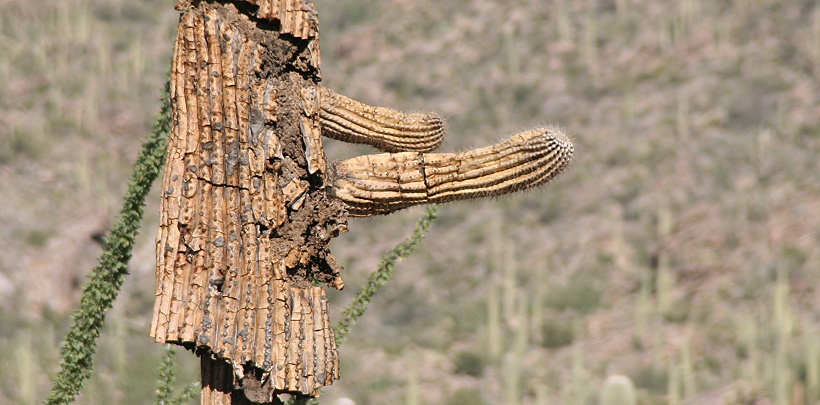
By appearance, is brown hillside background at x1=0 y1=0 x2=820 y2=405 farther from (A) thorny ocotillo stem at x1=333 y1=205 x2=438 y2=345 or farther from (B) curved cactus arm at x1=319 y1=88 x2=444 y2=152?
(B) curved cactus arm at x1=319 y1=88 x2=444 y2=152

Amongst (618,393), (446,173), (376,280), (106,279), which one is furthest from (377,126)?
(618,393)

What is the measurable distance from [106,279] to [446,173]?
1314 millimetres

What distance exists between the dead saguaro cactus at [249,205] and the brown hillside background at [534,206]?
21.2 feet

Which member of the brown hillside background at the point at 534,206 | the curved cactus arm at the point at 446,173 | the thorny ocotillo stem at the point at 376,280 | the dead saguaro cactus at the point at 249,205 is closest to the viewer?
the dead saguaro cactus at the point at 249,205

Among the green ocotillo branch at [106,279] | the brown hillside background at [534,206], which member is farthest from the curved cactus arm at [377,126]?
the brown hillside background at [534,206]

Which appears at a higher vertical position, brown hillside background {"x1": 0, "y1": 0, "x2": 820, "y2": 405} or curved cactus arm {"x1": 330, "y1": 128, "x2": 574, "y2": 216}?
brown hillside background {"x1": 0, "y1": 0, "x2": 820, "y2": 405}

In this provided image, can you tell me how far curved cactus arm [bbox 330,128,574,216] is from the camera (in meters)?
2.74

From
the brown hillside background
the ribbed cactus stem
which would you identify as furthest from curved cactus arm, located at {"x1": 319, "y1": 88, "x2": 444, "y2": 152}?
the ribbed cactus stem

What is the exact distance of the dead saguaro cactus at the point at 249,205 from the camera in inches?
95.5

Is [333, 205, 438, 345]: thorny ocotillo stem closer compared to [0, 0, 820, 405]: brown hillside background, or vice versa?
[333, 205, 438, 345]: thorny ocotillo stem

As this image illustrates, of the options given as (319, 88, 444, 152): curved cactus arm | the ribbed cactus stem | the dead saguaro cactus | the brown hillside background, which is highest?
the brown hillside background

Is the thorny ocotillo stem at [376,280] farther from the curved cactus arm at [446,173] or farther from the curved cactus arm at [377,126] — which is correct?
the curved cactus arm at [446,173]

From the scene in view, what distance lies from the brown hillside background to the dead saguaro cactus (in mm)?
6476

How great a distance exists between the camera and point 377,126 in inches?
118
